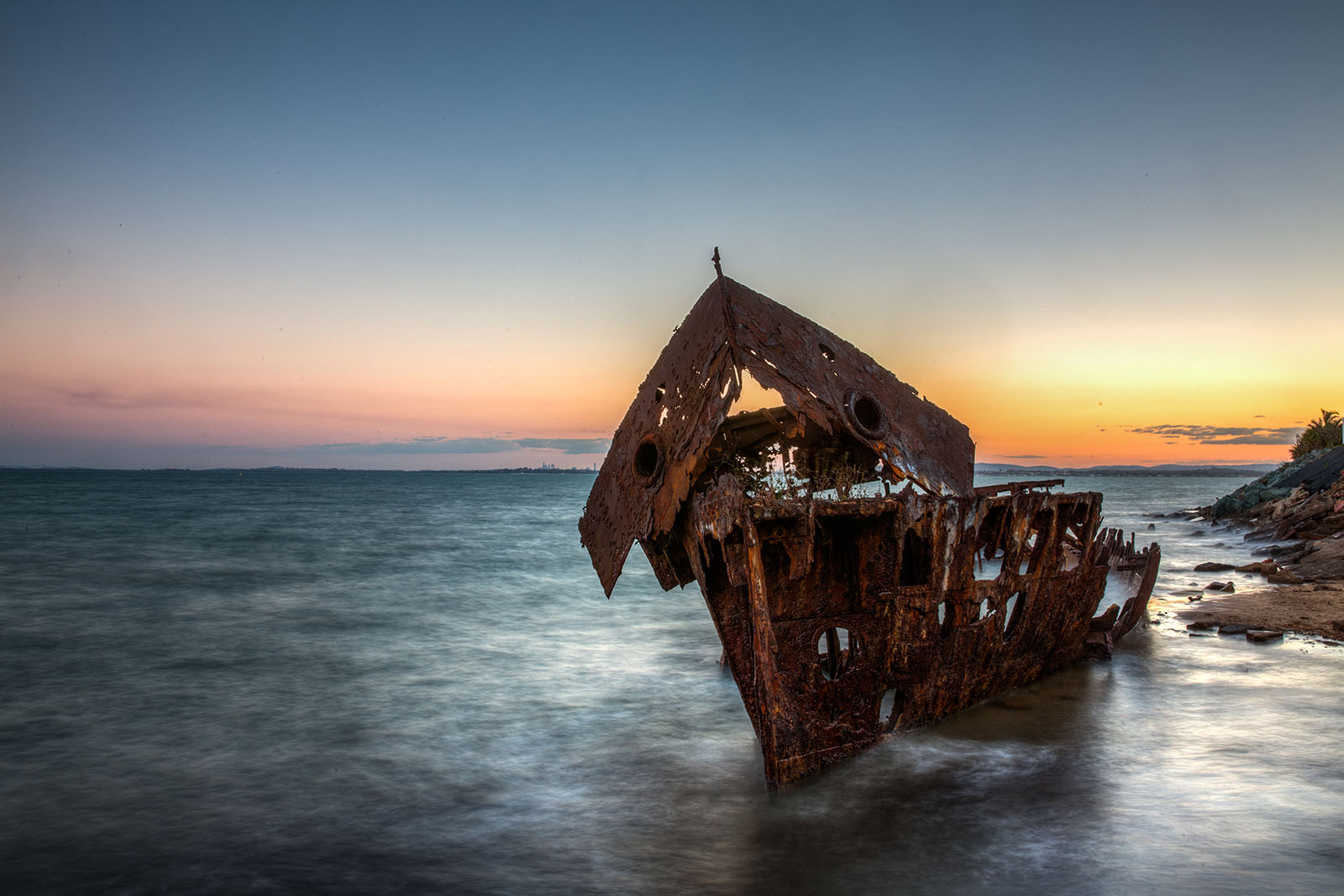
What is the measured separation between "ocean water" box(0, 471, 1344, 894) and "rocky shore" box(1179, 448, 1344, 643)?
0.73m

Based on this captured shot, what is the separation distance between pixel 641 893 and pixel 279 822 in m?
3.47

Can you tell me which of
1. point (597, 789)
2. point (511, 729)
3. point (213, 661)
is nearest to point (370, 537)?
point (213, 661)

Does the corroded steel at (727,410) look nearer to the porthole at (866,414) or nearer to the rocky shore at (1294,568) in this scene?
the porthole at (866,414)

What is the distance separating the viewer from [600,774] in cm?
800

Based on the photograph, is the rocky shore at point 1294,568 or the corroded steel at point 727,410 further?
the rocky shore at point 1294,568

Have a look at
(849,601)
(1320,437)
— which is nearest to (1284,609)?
(849,601)

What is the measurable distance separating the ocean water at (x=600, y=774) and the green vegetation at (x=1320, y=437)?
28742mm

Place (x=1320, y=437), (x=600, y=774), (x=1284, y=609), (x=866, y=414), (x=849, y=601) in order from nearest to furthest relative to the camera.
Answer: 1. (x=849, y=601)
2. (x=866, y=414)
3. (x=600, y=774)
4. (x=1284, y=609)
5. (x=1320, y=437)

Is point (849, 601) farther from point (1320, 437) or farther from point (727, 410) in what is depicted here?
point (1320, 437)

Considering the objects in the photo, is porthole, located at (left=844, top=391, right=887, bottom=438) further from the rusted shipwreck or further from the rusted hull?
the rusted hull

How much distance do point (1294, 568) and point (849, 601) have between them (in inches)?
612

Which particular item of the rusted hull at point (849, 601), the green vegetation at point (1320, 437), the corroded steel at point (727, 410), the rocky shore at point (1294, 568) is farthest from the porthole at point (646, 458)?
the green vegetation at point (1320, 437)

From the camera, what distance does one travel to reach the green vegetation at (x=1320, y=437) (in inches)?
1358

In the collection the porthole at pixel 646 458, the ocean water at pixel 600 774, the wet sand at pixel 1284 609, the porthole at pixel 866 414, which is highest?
the porthole at pixel 866 414
